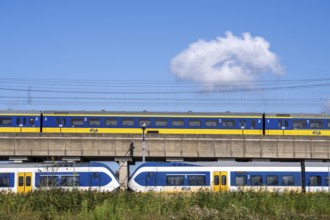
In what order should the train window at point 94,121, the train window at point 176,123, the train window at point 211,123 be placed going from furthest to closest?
the train window at point 211,123 → the train window at point 176,123 → the train window at point 94,121

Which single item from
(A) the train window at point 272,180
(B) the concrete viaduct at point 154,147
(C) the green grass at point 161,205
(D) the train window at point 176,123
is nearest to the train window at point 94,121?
(B) the concrete viaduct at point 154,147

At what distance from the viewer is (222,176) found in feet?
119

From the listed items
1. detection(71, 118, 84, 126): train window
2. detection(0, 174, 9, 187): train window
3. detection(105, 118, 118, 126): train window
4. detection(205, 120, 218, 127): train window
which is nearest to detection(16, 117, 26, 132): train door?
detection(71, 118, 84, 126): train window

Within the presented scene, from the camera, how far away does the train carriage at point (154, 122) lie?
4934cm

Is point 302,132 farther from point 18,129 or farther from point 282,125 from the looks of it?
point 18,129

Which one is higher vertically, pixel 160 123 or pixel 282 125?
pixel 160 123

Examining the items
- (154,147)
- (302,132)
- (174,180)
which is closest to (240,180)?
(174,180)

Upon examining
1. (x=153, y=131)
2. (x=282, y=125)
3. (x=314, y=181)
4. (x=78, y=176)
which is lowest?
(x=314, y=181)

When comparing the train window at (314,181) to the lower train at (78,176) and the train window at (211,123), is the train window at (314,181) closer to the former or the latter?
the lower train at (78,176)

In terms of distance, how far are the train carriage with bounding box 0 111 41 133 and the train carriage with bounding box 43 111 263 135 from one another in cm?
81

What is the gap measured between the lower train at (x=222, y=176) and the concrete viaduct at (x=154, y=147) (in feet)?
29.7

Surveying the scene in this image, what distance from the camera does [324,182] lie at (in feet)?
122

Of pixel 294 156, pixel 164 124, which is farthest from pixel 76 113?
pixel 294 156

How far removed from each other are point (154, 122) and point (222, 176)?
14.9 metres
